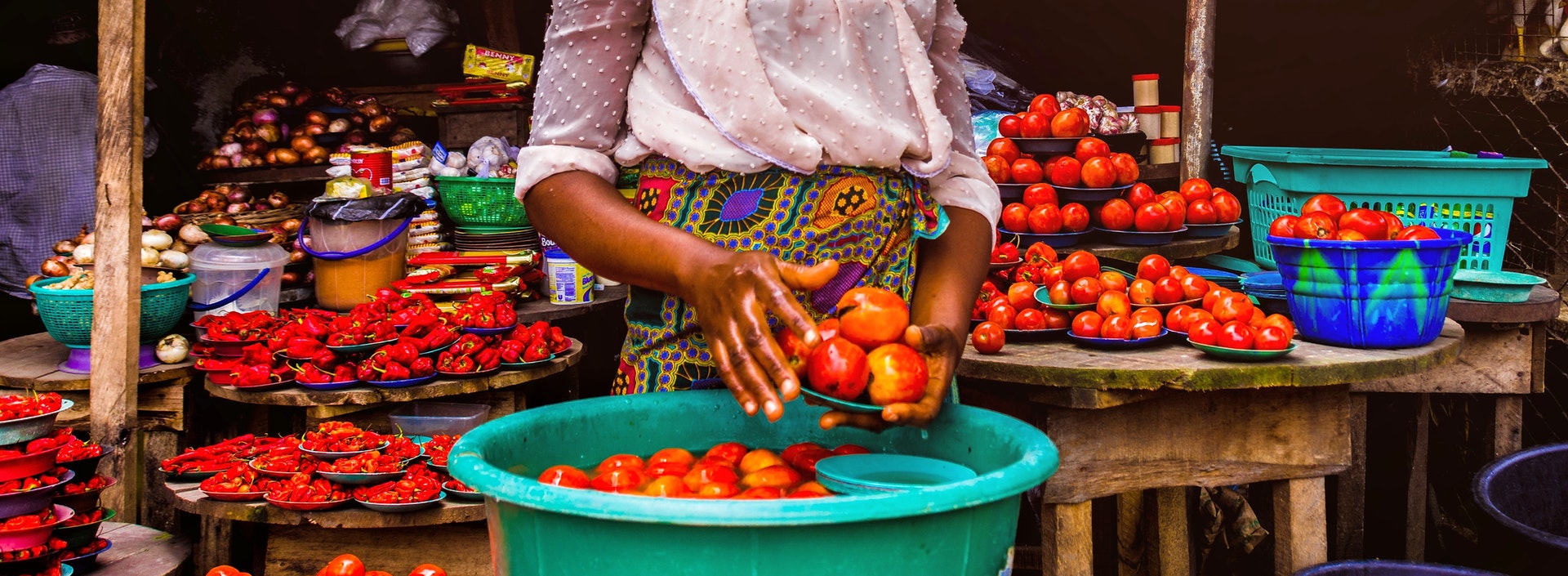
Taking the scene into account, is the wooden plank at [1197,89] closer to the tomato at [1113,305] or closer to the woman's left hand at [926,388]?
the tomato at [1113,305]

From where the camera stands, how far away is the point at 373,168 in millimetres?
5191

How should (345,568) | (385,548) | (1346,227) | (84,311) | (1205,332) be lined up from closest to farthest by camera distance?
(345,568) < (1205,332) < (1346,227) < (385,548) < (84,311)

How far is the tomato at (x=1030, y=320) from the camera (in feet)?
9.36

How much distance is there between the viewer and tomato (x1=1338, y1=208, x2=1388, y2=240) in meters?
2.75

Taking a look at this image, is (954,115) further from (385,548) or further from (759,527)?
(385,548)

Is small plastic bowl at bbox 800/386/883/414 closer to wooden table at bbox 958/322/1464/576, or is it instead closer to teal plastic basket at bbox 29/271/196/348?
wooden table at bbox 958/322/1464/576

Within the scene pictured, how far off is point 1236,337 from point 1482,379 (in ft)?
5.19

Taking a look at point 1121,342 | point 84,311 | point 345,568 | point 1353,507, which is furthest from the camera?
point 84,311

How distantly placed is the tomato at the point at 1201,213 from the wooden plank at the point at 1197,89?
49 cm

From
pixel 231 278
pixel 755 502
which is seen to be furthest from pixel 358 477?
pixel 755 502

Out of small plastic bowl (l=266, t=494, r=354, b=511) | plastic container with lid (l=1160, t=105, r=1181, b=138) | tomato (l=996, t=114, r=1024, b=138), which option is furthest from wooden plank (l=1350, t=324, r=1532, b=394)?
small plastic bowl (l=266, t=494, r=354, b=511)

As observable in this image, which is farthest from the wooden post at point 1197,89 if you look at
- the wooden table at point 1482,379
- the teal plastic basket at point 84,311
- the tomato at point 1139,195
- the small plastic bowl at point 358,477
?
the teal plastic basket at point 84,311

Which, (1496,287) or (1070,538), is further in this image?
(1496,287)

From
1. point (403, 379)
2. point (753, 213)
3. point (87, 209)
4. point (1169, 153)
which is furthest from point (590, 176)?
A: point (87, 209)
